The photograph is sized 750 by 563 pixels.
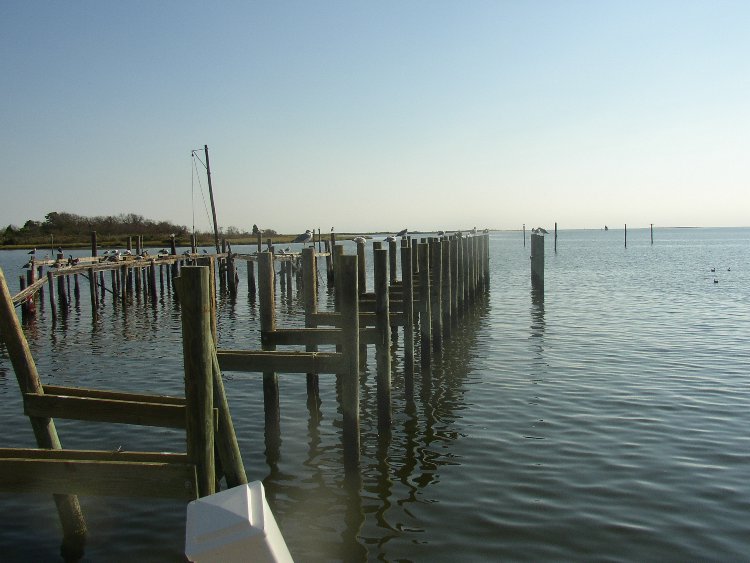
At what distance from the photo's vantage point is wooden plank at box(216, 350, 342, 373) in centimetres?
788

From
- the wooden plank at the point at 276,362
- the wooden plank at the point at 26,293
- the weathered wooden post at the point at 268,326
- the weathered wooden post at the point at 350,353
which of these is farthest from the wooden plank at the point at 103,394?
the wooden plank at the point at 26,293

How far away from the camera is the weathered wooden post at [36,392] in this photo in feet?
18.3

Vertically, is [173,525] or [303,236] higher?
[303,236]

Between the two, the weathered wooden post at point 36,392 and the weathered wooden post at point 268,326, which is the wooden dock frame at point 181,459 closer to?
the weathered wooden post at point 36,392

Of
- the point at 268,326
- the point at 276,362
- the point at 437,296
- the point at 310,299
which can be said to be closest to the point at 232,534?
the point at 276,362

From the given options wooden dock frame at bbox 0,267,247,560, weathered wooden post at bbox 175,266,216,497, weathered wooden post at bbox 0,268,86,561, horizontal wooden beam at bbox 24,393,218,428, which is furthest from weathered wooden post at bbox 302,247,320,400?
Answer: weathered wooden post at bbox 175,266,216,497

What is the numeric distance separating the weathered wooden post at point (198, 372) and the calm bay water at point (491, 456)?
207cm

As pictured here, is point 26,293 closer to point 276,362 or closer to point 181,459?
point 276,362

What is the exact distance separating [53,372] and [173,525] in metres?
9.84

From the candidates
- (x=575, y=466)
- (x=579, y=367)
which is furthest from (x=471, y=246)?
(x=575, y=466)

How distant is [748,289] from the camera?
31312 millimetres

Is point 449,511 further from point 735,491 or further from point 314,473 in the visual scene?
point 735,491

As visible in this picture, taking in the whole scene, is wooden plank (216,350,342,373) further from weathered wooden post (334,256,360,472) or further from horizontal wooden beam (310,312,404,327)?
horizontal wooden beam (310,312,404,327)

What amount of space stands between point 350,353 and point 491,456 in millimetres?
2563
